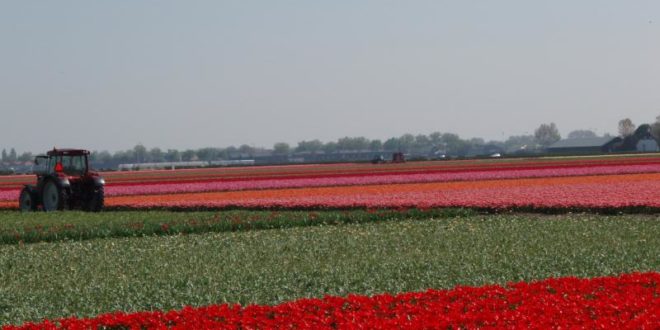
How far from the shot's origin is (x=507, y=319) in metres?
11.5

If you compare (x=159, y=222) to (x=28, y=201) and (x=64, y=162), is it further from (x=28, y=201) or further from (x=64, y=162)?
(x=28, y=201)

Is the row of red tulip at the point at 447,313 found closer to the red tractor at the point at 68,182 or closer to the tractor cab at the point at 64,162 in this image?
the red tractor at the point at 68,182

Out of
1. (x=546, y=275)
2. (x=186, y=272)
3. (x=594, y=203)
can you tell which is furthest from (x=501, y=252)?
(x=594, y=203)

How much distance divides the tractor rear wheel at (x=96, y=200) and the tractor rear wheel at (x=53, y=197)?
989mm

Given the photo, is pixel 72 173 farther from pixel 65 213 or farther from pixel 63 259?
pixel 63 259

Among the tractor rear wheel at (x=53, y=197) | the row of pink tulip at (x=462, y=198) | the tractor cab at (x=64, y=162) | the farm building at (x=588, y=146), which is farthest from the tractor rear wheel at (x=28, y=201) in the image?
the farm building at (x=588, y=146)

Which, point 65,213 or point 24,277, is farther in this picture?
point 65,213

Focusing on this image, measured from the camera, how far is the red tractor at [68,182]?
37.7 metres

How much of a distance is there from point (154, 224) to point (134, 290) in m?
13.6

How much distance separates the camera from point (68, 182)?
1465 inches

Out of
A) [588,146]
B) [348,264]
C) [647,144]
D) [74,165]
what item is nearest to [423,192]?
[74,165]

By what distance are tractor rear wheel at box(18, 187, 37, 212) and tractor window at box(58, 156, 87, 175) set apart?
5.76 ft

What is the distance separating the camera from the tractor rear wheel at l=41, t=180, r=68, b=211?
122 ft

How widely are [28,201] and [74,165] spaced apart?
236 centimetres
